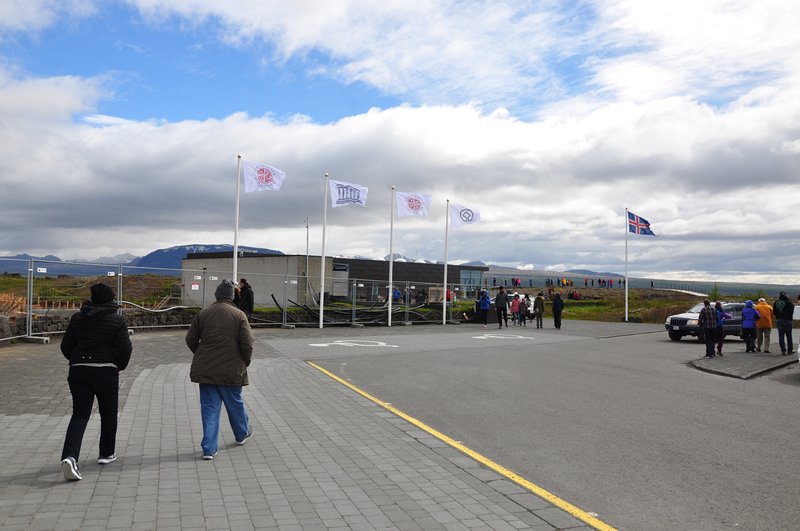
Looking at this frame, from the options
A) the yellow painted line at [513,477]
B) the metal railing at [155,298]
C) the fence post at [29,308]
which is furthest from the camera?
the metal railing at [155,298]

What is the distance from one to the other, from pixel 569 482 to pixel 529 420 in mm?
A: 2910

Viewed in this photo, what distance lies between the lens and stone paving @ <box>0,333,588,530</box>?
4.95m

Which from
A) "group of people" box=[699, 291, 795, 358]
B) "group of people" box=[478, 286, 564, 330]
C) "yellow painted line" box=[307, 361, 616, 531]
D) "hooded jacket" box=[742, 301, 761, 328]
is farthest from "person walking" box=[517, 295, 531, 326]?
"yellow painted line" box=[307, 361, 616, 531]

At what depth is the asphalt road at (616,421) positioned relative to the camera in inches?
225

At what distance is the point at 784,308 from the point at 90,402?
18560 mm

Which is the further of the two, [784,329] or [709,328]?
[784,329]

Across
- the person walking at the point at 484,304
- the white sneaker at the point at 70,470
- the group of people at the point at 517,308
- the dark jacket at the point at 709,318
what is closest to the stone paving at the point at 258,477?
the white sneaker at the point at 70,470

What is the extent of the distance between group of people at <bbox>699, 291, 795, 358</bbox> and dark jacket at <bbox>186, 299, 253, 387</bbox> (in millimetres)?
14835

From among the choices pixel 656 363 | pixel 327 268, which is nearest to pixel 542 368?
pixel 656 363

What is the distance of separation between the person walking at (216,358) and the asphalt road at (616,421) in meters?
Answer: 2.75

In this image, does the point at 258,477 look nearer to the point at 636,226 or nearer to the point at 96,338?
the point at 96,338

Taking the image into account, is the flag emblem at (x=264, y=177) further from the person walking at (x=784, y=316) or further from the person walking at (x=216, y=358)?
the person walking at (x=216, y=358)

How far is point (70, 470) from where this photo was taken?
18.5 feet

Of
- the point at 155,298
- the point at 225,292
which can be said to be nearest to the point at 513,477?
the point at 225,292
